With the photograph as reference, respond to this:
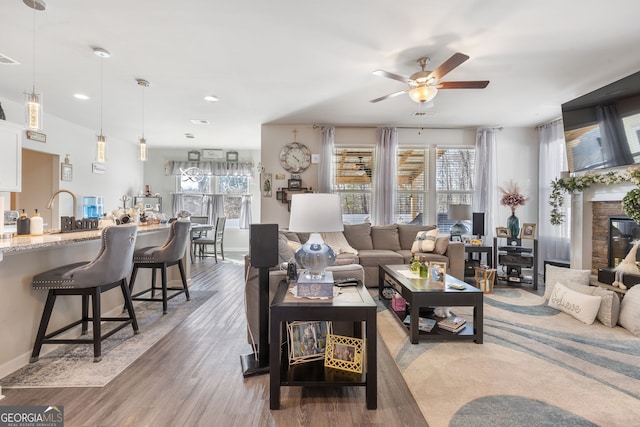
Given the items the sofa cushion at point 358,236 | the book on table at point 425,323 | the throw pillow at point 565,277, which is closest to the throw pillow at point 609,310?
the throw pillow at point 565,277

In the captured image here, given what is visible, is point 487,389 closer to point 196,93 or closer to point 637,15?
point 637,15

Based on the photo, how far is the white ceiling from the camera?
2.34 meters

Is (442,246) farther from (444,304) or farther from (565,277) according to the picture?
(444,304)

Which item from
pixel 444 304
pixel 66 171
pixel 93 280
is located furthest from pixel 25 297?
pixel 66 171

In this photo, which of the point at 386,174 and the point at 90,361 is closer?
the point at 90,361

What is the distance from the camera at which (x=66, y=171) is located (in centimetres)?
551

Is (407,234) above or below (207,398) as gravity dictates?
above

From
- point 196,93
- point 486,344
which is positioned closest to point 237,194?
point 196,93

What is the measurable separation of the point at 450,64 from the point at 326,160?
3063 millimetres

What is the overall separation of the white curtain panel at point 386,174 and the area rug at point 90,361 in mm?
3607

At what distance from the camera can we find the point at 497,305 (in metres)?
3.61

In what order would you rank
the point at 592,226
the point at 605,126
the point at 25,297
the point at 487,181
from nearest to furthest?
1. the point at 25,297
2. the point at 605,126
3. the point at 592,226
4. the point at 487,181

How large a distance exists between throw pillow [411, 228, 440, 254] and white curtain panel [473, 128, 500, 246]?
1521 mm

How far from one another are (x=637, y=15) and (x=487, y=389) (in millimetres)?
3019
